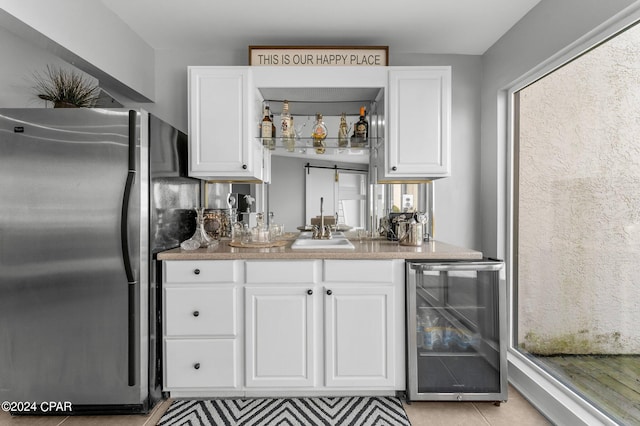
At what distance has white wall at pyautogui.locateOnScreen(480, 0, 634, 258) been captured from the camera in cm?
186

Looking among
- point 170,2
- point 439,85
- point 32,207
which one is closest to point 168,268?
point 32,207

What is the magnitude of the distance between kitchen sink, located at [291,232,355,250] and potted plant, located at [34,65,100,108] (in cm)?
163

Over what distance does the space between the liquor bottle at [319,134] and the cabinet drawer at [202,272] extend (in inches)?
43.7

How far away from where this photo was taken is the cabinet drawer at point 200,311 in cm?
205

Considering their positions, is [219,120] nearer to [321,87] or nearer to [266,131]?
[266,131]

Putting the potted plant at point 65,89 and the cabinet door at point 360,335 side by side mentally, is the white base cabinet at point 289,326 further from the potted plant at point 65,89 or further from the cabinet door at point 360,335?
the potted plant at point 65,89

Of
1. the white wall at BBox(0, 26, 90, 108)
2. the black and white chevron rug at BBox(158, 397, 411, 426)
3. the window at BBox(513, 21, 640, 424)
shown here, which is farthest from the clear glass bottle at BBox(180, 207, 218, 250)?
the window at BBox(513, 21, 640, 424)

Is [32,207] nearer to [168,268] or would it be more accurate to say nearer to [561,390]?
[168,268]

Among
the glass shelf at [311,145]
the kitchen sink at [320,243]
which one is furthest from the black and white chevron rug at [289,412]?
the glass shelf at [311,145]

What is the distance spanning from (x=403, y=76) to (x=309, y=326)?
5.87ft

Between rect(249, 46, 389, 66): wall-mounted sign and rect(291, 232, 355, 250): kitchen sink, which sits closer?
rect(291, 232, 355, 250): kitchen sink

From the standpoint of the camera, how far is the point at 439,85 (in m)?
2.36

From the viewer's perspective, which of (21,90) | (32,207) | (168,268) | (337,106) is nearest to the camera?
(32,207)

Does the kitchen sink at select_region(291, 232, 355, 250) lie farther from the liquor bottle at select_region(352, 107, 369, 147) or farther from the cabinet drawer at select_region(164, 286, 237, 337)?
the liquor bottle at select_region(352, 107, 369, 147)
